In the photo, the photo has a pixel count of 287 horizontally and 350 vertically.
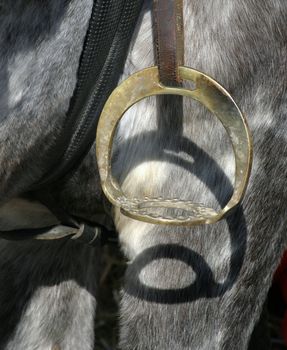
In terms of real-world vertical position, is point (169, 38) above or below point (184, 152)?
above

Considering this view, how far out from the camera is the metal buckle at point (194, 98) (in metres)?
0.82

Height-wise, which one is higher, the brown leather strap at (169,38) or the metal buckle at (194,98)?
the brown leather strap at (169,38)

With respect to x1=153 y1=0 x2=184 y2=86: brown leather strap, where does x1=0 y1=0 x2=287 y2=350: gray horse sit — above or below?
below

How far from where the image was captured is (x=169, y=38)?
2.71ft

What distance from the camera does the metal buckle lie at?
0.82m

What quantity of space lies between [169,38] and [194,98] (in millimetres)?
64

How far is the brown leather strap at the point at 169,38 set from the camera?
2.71 feet

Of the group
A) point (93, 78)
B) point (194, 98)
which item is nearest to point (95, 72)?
point (93, 78)

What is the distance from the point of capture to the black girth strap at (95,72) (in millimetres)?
845

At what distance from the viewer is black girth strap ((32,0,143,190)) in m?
0.84

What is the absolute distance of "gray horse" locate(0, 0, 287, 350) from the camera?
868 mm

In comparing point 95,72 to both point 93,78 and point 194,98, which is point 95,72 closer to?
point 93,78

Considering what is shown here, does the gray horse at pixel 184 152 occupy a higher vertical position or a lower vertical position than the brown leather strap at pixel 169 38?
lower

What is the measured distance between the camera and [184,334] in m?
0.92
